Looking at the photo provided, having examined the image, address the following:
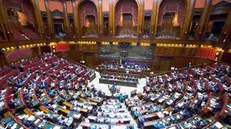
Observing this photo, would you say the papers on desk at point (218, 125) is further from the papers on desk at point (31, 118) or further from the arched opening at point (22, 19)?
the arched opening at point (22, 19)

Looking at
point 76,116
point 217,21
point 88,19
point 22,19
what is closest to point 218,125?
point 76,116

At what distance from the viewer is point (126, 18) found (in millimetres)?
15477

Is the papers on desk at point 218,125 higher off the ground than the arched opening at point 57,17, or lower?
lower

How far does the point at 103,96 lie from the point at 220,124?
7.32 meters

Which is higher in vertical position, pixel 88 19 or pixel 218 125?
pixel 88 19

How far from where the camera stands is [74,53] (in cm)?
1725

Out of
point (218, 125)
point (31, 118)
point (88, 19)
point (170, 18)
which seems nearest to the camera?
point (218, 125)

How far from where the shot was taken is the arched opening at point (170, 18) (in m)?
13.4

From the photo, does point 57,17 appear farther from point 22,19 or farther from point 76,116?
point 76,116

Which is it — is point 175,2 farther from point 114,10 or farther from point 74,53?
point 74,53

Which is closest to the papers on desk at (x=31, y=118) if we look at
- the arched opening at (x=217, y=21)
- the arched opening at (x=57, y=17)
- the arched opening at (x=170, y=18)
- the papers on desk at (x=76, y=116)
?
the papers on desk at (x=76, y=116)

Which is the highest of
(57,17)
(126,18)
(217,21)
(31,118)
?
(57,17)

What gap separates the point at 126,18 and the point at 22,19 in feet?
43.3

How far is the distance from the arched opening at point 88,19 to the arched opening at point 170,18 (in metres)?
8.62
